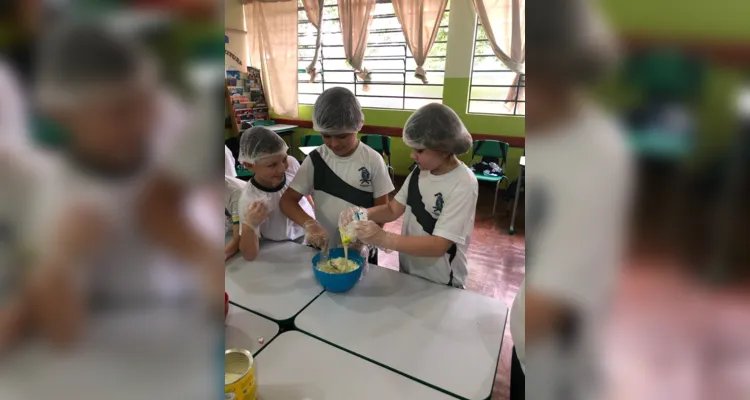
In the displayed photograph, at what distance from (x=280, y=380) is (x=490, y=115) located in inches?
184

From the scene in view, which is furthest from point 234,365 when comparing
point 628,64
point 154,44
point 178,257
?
point 628,64

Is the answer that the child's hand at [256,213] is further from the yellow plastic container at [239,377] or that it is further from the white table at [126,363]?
the white table at [126,363]

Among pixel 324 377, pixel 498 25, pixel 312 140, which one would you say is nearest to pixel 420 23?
pixel 498 25

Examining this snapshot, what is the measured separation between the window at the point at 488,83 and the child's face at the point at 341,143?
11.7ft

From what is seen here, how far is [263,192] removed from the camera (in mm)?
1869

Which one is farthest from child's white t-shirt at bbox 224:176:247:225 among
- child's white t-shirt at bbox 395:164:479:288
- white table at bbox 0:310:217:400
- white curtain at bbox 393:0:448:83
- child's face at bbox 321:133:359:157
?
white curtain at bbox 393:0:448:83

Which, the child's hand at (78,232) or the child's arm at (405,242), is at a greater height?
the child's hand at (78,232)

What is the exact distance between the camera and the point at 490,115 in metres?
5.00

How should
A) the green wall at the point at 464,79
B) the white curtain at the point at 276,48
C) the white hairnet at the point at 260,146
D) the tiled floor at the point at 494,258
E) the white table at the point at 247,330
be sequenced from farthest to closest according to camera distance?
1. the white curtain at the point at 276,48
2. the green wall at the point at 464,79
3. the tiled floor at the point at 494,258
4. the white hairnet at the point at 260,146
5. the white table at the point at 247,330

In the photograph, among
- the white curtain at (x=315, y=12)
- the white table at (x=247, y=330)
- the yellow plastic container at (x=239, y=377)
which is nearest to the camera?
the yellow plastic container at (x=239, y=377)

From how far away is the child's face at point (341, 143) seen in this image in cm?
182

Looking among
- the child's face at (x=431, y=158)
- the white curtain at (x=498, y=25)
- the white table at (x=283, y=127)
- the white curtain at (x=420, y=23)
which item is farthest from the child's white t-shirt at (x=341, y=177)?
the white table at (x=283, y=127)

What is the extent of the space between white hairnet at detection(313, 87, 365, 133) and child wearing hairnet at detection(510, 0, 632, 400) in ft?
5.18

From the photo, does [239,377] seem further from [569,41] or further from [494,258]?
[494,258]
